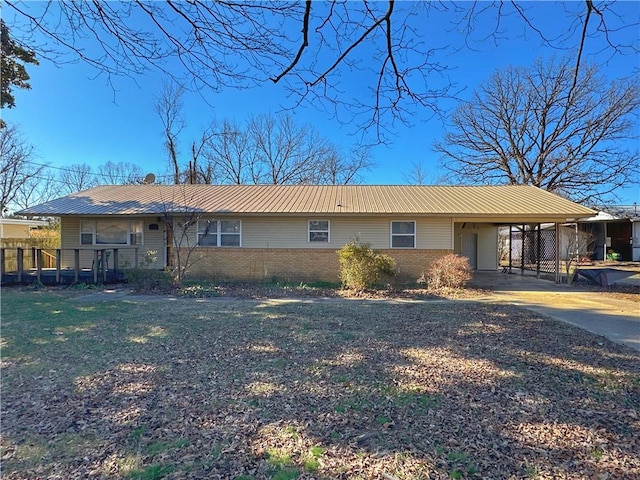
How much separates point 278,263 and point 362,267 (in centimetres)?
386

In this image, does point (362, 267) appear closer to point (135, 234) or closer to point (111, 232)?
point (135, 234)

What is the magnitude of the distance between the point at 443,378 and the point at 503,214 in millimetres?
10601

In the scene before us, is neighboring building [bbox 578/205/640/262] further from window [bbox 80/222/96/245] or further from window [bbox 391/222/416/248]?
window [bbox 80/222/96/245]

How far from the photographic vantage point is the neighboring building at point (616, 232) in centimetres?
2491

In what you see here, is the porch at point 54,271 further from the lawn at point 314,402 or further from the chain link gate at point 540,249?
the chain link gate at point 540,249

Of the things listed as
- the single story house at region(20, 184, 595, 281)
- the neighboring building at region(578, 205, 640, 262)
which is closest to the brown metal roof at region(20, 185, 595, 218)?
the single story house at region(20, 184, 595, 281)

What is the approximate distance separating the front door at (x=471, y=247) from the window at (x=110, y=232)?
1524 centimetres

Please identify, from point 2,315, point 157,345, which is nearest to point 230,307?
point 157,345

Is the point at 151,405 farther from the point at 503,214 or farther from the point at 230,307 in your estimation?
the point at 503,214

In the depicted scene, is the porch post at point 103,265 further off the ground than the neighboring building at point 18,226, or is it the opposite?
the neighboring building at point 18,226

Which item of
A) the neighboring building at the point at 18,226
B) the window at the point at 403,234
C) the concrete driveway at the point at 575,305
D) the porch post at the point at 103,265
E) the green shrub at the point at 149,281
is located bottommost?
the concrete driveway at the point at 575,305

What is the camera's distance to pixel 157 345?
5246mm

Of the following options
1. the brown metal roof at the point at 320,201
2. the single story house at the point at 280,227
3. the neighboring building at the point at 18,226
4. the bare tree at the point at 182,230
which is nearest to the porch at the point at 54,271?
the single story house at the point at 280,227

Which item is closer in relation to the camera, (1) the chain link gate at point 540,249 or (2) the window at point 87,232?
(2) the window at point 87,232
